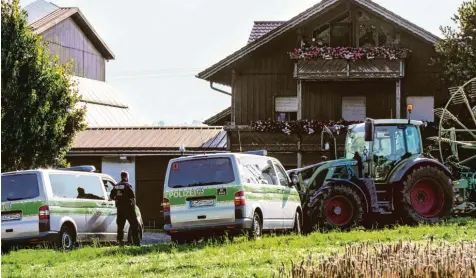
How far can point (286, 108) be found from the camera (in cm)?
3953

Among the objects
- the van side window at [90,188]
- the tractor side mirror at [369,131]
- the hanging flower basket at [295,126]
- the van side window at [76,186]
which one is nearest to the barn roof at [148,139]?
the hanging flower basket at [295,126]

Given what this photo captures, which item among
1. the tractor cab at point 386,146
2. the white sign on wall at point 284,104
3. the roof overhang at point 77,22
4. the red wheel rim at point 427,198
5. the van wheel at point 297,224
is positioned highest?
the roof overhang at point 77,22

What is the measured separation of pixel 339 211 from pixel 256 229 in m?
2.56

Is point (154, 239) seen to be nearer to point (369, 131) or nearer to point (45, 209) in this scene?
point (45, 209)

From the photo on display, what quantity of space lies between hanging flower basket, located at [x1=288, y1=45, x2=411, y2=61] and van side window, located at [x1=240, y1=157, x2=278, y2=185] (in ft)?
52.1

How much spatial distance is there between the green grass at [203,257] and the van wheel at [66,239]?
5.75ft

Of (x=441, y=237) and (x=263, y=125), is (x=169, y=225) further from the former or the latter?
(x=263, y=125)

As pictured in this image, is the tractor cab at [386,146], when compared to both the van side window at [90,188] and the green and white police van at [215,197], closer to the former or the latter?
the green and white police van at [215,197]

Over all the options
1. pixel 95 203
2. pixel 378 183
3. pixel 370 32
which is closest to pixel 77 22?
pixel 370 32

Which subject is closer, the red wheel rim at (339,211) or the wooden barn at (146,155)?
the red wheel rim at (339,211)

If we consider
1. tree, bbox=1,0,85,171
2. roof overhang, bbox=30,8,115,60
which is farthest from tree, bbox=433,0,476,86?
roof overhang, bbox=30,8,115,60

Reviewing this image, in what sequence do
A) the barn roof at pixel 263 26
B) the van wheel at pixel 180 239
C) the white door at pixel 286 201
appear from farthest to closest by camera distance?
1. the barn roof at pixel 263 26
2. the white door at pixel 286 201
3. the van wheel at pixel 180 239

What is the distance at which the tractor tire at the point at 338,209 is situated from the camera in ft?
69.8

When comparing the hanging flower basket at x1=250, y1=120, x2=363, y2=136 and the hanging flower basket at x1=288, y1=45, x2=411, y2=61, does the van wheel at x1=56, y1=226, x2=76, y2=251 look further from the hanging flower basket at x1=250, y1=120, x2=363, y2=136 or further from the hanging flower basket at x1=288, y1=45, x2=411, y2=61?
the hanging flower basket at x1=288, y1=45, x2=411, y2=61
